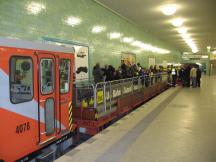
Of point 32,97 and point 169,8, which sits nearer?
point 32,97

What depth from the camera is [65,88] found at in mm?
5738

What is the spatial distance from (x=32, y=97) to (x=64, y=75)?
48.0 inches

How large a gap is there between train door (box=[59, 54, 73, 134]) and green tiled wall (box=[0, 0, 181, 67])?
5.99 feet

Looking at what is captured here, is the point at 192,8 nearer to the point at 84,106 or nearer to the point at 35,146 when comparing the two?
the point at 84,106

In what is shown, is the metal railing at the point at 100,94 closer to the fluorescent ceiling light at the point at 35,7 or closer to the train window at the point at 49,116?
the train window at the point at 49,116

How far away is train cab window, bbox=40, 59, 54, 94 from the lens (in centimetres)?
495

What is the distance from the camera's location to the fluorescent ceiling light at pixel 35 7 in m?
7.17

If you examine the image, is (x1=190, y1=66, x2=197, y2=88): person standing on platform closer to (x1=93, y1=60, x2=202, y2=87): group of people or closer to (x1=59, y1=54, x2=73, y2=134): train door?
(x1=93, y1=60, x2=202, y2=87): group of people

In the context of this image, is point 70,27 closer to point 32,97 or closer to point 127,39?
point 32,97

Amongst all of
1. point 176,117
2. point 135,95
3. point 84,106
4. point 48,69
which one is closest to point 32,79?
point 48,69

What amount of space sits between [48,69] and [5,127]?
1559 mm

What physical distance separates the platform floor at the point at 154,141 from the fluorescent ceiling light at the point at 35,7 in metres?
3.99

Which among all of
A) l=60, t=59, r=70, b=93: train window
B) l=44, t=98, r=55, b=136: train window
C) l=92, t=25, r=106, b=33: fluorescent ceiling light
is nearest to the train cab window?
l=44, t=98, r=55, b=136: train window

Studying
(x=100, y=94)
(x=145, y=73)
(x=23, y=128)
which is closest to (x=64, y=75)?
(x=23, y=128)
